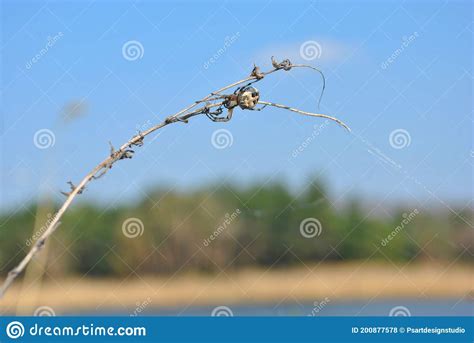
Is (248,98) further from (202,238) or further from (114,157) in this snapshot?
(202,238)

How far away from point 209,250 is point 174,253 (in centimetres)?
169

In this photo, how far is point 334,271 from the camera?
30.9m

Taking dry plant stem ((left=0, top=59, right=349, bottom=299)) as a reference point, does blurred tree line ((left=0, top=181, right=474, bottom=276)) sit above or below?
above

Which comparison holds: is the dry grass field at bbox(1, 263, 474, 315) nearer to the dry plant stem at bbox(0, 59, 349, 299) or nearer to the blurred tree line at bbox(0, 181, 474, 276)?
the blurred tree line at bbox(0, 181, 474, 276)

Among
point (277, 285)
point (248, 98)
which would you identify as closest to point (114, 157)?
point (248, 98)

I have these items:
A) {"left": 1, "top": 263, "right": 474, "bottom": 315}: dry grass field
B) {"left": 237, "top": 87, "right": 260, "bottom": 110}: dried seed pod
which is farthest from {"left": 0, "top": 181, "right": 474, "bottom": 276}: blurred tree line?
{"left": 237, "top": 87, "right": 260, "bottom": 110}: dried seed pod

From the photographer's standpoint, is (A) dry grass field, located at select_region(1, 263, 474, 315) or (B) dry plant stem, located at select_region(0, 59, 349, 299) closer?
(B) dry plant stem, located at select_region(0, 59, 349, 299)

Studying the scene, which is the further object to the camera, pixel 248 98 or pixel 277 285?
pixel 277 285

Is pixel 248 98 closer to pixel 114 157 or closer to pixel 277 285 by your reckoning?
pixel 114 157

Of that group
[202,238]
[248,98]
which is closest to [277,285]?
[202,238]

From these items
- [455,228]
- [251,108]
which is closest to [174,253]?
[455,228]

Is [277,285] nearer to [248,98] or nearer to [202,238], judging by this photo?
[202,238]
